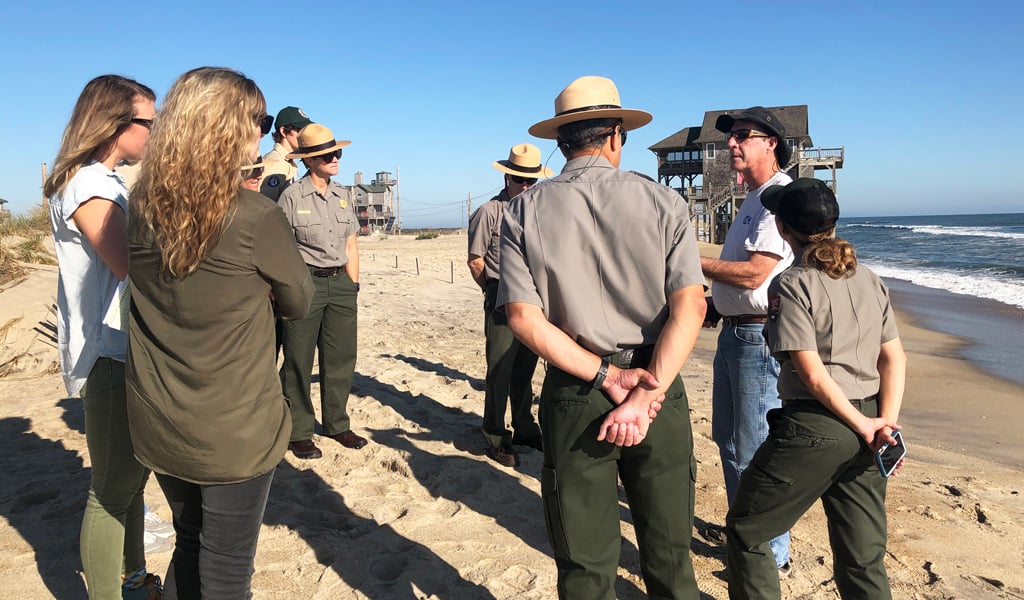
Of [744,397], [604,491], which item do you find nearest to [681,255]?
[604,491]

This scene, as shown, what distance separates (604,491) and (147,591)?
1916 millimetres

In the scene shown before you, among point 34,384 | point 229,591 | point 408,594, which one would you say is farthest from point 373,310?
point 229,591

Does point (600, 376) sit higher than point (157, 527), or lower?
higher

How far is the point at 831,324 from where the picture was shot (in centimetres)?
222

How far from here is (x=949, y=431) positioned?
18.9 ft

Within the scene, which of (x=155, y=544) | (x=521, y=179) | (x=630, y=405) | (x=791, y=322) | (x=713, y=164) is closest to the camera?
(x=630, y=405)

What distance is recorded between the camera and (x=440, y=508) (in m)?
3.75

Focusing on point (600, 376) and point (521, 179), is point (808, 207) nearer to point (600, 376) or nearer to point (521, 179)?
point (600, 376)

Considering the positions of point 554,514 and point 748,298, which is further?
point 748,298

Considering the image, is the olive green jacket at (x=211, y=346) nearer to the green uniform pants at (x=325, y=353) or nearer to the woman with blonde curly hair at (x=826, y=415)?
the woman with blonde curly hair at (x=826, y=415)

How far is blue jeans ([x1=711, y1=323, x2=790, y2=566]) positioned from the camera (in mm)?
3010

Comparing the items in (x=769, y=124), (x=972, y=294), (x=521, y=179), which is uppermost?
(x=769, y=124)

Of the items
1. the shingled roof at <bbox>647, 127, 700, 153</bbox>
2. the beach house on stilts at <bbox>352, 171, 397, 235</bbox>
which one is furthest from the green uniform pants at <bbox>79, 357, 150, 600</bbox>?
the beach house on stilts at <bbox>352, 171, 397, 235</bbox>

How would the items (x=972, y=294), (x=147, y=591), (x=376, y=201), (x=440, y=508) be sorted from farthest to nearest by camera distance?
(x=376, y=201)
(x=972, y=294)
(x=440, y=508)
(x=147, y=591)
